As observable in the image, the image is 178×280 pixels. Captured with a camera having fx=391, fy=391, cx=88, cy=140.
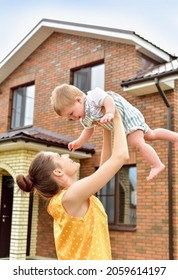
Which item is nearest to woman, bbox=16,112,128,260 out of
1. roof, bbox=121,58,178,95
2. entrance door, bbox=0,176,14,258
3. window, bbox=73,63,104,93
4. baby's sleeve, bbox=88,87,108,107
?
baby's sleeve, bbox=88,87,108,107

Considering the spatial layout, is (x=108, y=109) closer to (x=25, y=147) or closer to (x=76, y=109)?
(x=76, y=109)

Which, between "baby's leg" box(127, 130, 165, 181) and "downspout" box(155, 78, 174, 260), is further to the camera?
"downspout" box(155, 78, 174, 260)

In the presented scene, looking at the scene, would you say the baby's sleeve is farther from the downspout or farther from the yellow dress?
the downspout

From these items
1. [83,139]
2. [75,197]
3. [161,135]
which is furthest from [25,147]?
[75,197]

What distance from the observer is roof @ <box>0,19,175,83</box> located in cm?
862

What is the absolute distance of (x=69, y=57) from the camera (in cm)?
1017

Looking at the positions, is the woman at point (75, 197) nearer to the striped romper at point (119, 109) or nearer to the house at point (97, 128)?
the striped romper at point (119, 109)

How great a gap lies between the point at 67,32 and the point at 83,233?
924cm

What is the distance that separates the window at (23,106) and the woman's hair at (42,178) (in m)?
8.91

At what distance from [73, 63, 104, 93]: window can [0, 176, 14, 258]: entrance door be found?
10.2 ft

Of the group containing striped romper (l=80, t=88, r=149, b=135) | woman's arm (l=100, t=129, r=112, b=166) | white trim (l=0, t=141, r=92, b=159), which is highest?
white trim (l=0, t=141, r=92, b=159)

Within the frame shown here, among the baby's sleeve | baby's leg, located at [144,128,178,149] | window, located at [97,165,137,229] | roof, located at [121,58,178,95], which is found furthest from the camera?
window, located at [97,165,137,229]

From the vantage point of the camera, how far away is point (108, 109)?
188 centimetres

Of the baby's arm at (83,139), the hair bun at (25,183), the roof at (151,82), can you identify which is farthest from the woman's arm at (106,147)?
the roof at (151,82)
